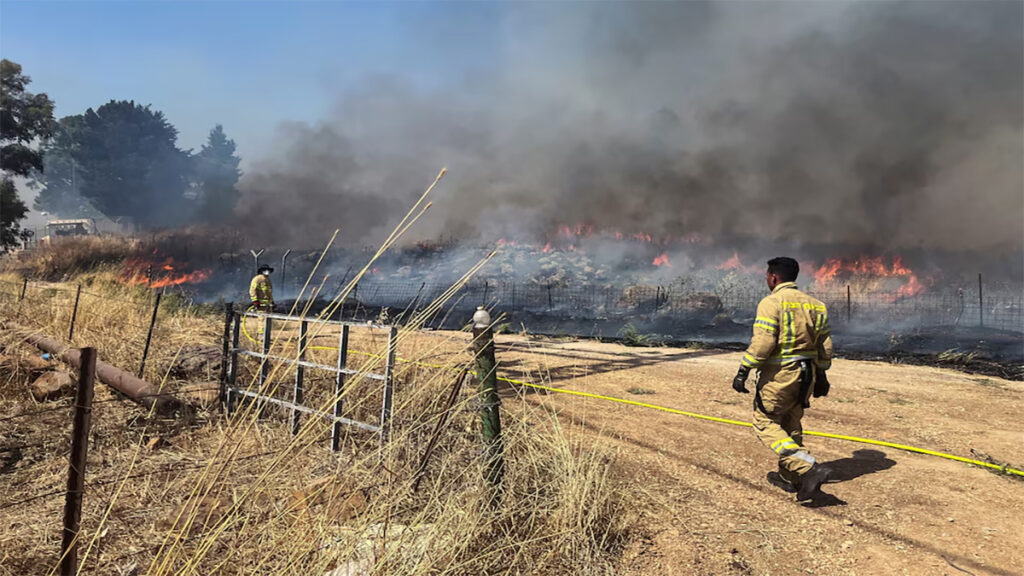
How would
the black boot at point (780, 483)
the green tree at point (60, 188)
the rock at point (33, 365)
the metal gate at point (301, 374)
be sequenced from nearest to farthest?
the metal gate at point (301, 374), the black boot at point (780, 483), the rock at point (33, 365), the green tree at point (60, 188)

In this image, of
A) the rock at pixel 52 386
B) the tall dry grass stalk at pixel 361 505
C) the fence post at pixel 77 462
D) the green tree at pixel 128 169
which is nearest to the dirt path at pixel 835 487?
the tall dry grass stalk at pixel 361 505

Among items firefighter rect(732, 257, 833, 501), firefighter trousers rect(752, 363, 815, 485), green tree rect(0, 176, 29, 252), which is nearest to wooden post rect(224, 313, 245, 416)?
firefighter rect(732, 257, 833, 501)

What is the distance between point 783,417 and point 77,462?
416 centimetres

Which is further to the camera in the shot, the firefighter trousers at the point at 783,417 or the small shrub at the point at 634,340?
the small shrub at the point at 634,340

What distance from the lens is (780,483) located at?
403cm

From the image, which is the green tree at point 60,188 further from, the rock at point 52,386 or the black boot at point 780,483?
the black boot at point 780,483

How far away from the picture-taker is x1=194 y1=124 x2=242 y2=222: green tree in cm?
3879

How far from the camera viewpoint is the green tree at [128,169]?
41.1 meters

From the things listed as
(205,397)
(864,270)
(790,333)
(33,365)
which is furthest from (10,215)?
(864,270)

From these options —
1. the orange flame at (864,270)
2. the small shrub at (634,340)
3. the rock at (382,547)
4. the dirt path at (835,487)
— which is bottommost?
the dirt path at (835,487)

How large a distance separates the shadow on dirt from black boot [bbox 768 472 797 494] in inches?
16.9

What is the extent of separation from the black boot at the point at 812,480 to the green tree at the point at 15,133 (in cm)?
2755

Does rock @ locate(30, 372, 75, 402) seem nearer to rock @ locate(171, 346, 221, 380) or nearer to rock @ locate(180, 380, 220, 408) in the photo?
rock @ locate(171, 346, 221, 380)

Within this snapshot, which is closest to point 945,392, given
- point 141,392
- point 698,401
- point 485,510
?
point 698,401
